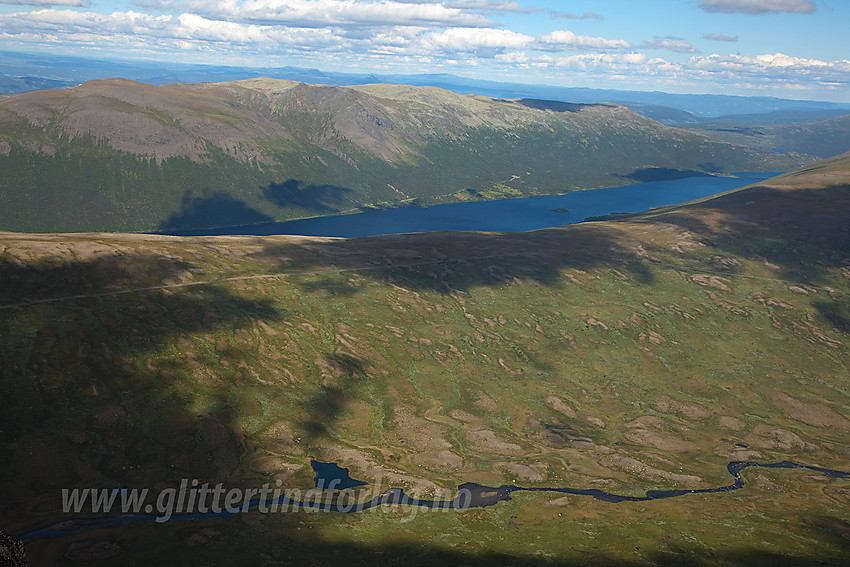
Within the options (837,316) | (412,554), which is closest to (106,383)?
(412,554)

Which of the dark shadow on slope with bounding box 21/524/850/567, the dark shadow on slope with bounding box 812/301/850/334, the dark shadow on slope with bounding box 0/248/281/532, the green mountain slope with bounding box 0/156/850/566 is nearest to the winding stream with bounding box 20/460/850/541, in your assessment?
the green mountain slope with bounding box 0/156/850/566

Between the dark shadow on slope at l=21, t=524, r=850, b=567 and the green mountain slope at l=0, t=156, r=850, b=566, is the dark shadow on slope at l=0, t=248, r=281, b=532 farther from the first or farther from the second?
the dark shadow on slope at l=21, t=524, r=850, b=567

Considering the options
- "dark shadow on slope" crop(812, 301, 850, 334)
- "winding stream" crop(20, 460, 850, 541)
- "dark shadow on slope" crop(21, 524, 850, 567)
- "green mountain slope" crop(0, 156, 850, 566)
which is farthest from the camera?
"dark shadow on slope" crop(812, 301, 850, 334)

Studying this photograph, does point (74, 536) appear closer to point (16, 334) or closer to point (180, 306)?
point (16, 334)

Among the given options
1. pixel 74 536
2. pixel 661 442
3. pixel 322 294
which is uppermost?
pixel 322 294

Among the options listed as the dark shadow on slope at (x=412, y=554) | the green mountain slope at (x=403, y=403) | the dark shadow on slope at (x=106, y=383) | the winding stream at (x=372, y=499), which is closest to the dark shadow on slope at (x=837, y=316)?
the green mountain slope at (x=403, y=403)

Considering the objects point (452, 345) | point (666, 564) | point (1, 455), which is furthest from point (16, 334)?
point (666, 564)

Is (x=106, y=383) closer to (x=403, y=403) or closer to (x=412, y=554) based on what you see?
(x=403, y=403)

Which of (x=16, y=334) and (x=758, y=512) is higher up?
(x=16, y=334)
